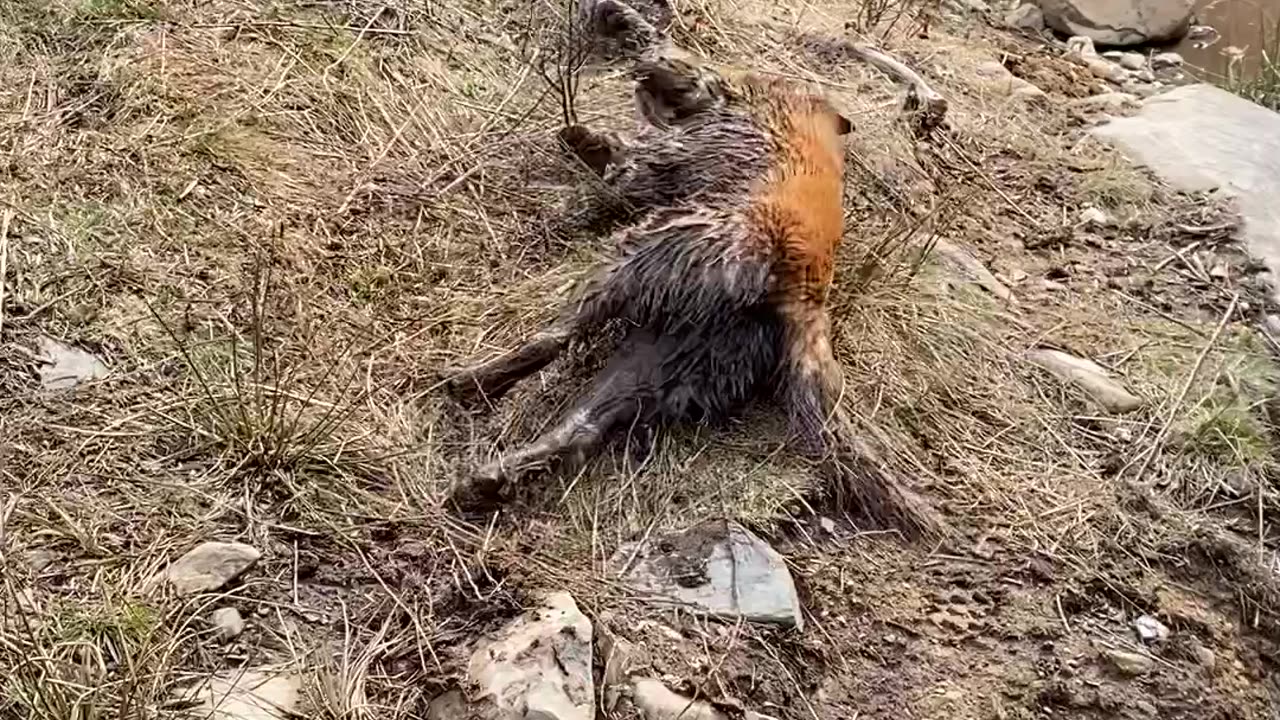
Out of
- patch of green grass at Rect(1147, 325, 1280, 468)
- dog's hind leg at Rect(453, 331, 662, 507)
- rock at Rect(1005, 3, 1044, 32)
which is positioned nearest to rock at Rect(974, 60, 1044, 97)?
rock at Rect(1005, 3, 1044, 32)

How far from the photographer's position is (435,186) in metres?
2.82

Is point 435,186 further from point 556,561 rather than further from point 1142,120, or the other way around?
point 1142,120

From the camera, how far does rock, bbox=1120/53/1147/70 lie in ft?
13.2

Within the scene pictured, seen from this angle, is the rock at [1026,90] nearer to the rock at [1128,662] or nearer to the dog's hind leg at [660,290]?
the dog's hind leg at [660,290]

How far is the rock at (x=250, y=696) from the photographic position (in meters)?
1.76

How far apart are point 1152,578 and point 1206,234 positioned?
1.18 m

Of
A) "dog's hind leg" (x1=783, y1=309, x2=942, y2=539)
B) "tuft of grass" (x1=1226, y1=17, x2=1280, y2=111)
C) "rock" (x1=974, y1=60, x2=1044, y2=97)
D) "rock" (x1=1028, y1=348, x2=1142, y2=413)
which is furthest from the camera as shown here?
"tuft of grass" (x1=1226, y1=17, x2=1280, y2=111)

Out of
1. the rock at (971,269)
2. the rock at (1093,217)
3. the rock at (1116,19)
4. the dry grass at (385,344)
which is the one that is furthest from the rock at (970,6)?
the rock at (971,269)

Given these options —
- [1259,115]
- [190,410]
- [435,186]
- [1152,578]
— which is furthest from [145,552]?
[1259,115]

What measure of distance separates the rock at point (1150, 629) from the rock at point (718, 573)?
60cm

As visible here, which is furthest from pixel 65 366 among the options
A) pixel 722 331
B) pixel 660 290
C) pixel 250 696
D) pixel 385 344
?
pixel 722 331

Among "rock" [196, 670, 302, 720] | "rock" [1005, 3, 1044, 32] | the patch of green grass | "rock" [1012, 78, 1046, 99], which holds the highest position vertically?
"rock" [1005, 3, 1044, 32]

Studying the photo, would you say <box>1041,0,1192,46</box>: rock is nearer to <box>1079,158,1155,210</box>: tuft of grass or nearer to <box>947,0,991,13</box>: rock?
<box>947,0,991,13</box>: rock

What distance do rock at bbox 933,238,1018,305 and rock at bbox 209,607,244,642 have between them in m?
1.63
